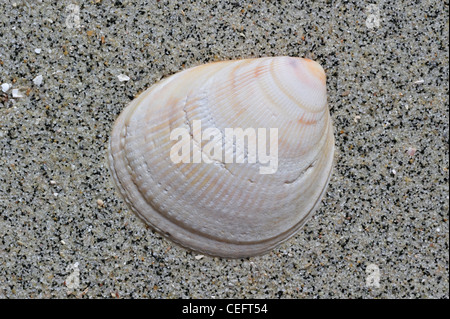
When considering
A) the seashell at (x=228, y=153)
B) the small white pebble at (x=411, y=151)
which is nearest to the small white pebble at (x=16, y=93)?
the seashell at (x=228, y=153)

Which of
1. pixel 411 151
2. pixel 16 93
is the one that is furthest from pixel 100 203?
pixel 411 151

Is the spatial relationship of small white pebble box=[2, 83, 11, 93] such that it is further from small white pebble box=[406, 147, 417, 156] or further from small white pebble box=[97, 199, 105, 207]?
small white pebble box=[406, 147, 417, 156]

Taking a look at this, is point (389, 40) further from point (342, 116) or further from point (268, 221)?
point (268, 221)

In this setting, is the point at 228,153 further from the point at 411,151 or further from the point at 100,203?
the point at 411,151

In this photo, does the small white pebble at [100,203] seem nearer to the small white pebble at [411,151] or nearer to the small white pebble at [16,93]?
the small white pebble at [16,93]

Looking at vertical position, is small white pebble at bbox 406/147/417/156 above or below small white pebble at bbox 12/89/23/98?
below

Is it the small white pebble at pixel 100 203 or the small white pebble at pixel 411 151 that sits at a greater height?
the small white pebble at pixel 411 151

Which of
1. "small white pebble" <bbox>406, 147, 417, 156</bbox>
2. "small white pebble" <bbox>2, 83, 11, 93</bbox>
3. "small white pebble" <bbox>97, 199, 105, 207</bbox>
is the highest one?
"small white pebble" <bbox>2, 83, 11, 93</bbox>

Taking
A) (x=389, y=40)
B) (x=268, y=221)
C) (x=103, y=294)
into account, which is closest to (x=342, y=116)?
(x=389, y=40)

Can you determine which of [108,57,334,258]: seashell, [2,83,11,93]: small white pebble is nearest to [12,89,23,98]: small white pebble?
[2,83,11,93]: small white pebble

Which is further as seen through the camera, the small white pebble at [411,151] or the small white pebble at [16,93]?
the small white pebble at [411,151]
